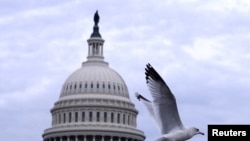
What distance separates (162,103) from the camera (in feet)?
96.6

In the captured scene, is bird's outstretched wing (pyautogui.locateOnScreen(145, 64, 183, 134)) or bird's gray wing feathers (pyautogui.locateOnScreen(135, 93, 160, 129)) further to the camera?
bird's gray wing feathers (pyautogui.locateOnScreen(135, 93, 160, 129))

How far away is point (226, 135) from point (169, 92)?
2.39m

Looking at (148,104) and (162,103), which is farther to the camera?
(148,104)

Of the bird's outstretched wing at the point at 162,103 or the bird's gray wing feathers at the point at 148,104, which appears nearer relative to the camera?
the bird's outstretched wing at the point at 162,103

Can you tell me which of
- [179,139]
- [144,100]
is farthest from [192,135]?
[144,100]

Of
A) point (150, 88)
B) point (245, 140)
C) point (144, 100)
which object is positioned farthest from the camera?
point (144, 100)

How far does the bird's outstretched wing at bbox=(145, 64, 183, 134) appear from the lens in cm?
2916

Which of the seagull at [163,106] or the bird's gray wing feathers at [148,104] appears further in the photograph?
the bird's gray wing feathers at [148,104]

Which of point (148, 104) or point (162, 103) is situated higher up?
point (148, 104)

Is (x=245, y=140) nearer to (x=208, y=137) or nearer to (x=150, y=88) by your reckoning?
(x=208, y=137)

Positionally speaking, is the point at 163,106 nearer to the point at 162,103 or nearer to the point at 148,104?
the point at 162,103

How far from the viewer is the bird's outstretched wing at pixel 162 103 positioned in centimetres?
2916

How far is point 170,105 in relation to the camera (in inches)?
1156

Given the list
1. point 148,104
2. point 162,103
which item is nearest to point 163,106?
point 162,103
